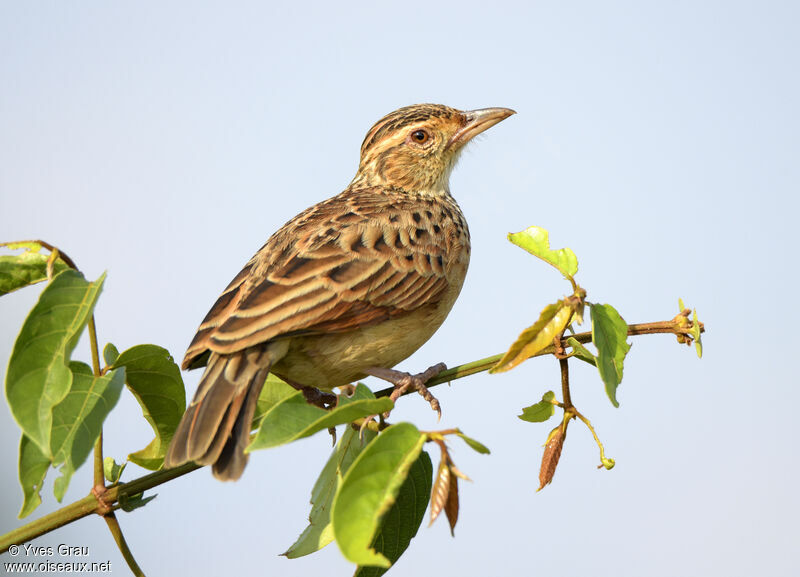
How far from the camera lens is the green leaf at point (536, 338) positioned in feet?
9.13

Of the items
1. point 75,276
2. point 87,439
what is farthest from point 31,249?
point 87,439

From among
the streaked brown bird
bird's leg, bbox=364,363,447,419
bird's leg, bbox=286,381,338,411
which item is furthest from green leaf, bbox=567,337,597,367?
bird's leg, bbox=286,381,338,411

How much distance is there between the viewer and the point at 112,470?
11.4ft

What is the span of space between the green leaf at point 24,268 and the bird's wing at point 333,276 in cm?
91

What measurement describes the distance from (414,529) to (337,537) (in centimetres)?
108

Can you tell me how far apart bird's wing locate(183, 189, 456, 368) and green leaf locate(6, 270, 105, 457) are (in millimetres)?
1159

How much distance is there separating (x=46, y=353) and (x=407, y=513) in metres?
1.35

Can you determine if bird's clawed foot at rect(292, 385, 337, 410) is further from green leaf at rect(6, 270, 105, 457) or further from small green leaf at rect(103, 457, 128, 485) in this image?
green leaf at rect(6, 270, 105, 457)

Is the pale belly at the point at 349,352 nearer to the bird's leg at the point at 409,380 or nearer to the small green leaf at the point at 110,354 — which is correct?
the bird's leg at the point at 409,380

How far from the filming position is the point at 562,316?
291cm

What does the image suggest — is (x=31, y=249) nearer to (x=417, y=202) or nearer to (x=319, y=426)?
(x=319, y=426)

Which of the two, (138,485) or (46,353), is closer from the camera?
(46,353)

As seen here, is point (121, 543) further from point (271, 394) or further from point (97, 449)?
point (271, 394)

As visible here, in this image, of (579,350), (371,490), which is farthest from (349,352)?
(371,490)
